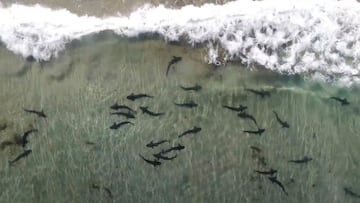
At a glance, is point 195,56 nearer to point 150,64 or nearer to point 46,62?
point 150,64

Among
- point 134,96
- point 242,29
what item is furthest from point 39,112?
point 242,29

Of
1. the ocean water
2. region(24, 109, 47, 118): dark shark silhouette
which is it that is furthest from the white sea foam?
region(24, 109, 47, 118): dark shark silhouette

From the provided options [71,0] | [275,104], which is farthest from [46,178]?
[275,104]

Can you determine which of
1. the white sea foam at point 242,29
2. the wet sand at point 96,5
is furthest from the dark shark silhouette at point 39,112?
the wet sand at point 96,5

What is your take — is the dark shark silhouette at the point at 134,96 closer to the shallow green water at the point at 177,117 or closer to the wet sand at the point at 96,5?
the shallow green water at the point at 177,117

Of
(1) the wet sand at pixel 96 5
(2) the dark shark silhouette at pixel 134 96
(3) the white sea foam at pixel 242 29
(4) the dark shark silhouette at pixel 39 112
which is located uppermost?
(1) the wet sand at pixel 96 5

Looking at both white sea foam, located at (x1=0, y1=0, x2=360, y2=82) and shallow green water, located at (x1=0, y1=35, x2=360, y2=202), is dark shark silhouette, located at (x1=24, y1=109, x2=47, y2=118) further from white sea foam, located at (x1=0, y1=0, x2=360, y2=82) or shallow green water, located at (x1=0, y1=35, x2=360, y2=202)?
white sea foam, located at (x1=0, y1=0, x2=360, y2=82)

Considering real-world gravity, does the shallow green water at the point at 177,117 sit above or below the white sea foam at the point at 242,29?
below
